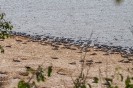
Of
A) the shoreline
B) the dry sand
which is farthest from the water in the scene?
the dry sand

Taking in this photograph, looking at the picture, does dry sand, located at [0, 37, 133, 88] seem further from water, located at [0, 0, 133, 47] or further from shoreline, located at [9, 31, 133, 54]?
water, located at [0, 0, 133, 47]

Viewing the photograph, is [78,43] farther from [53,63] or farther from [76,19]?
[76,19]

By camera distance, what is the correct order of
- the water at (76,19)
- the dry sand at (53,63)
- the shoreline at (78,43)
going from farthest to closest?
the water at (76,19)
the shoreline at (78,43)
the dry sand at (53,63)

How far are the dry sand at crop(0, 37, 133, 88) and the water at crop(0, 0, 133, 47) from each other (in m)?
4.63

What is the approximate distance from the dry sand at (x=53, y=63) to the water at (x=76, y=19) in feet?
15.2

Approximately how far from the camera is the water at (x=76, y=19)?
949 inches

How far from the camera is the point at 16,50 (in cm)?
1617

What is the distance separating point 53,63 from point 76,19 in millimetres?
16993

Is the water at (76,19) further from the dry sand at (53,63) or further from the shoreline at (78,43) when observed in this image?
the dry sand at (53,63)

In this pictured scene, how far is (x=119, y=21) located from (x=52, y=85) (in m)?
20.2

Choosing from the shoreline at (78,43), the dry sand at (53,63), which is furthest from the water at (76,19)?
the dry sand at (53,63)

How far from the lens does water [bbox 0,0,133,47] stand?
24094 mm

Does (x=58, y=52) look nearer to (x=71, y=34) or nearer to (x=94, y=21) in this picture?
(x=71, y=34)

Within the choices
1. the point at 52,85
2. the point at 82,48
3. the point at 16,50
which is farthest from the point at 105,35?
the point at 52,85
